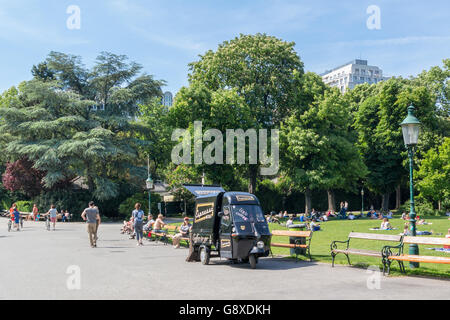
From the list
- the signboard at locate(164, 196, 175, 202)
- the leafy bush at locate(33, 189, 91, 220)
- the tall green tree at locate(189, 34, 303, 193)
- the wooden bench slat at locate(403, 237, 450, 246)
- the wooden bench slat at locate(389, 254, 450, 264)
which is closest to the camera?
the wooden bench slat at locate(389, 254, 450, 264)

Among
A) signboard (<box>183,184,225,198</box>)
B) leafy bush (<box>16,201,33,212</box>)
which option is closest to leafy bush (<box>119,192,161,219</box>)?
leafy bush (<box>16,201,33,212</box>)

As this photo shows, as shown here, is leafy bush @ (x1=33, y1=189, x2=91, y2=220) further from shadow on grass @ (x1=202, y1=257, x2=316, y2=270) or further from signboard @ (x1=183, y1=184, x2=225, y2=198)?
shadow on grass @ (x1=202, y1=257, x2=316, y2=270)

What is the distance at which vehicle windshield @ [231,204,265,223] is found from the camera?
1377 centimetres

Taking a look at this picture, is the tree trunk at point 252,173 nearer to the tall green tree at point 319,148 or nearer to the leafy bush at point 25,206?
the tall green tree at point 319,148

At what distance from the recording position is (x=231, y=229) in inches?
535

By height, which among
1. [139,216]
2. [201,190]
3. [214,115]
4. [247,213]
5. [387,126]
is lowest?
[139,216]

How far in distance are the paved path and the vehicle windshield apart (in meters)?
1.47

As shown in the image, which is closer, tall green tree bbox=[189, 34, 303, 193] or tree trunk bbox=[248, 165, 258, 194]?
tall green tree bbox=[189, 34, 303, 193]

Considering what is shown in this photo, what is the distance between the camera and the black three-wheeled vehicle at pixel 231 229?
43.9 feet

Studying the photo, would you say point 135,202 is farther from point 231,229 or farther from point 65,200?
point 231,229

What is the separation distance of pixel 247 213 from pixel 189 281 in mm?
3747

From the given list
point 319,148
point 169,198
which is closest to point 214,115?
point 319,148

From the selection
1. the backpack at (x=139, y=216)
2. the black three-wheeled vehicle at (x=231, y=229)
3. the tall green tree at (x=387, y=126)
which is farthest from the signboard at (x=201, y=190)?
the tall green tree at (x=387, y=126)

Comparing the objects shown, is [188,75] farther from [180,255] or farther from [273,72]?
[180,255]
